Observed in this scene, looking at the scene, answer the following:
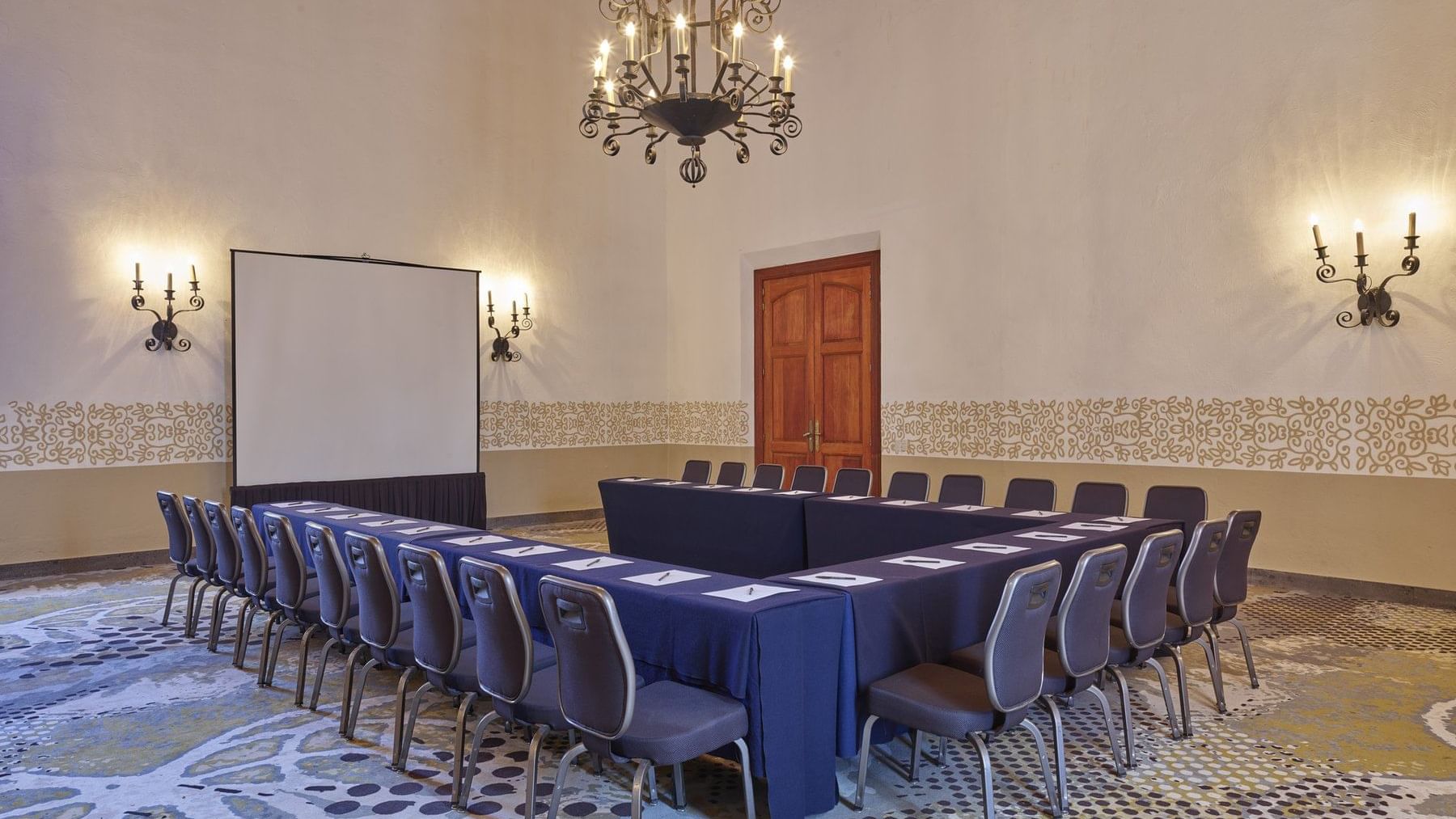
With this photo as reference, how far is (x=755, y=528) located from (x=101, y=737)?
3.66m

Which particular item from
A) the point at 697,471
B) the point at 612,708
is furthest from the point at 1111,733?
the point at 697,471

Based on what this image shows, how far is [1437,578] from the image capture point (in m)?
5.75

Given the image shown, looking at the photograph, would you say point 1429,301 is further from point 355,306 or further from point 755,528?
point 355,306

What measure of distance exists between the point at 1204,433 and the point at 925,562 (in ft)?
13.0

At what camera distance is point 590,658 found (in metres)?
2.58

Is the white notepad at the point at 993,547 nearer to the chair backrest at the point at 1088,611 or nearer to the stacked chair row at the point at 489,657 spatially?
the chair backrest at the point at 1088,611

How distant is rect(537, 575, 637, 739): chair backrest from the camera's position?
2.52m

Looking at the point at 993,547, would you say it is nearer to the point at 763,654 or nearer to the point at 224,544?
the point at 763,654

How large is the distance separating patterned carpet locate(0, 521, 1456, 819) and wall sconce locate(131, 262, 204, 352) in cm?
318

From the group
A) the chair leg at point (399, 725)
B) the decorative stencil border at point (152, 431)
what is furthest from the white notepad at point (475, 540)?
the decorative stencil border at point (152, 431)

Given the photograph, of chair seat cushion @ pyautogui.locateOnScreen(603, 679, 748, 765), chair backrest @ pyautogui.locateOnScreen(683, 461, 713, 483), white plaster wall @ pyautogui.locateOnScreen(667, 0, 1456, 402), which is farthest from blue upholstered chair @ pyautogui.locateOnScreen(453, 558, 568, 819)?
white plaster wall @ pyautogui.locateOnScreen(667, 0, 1456, 402)

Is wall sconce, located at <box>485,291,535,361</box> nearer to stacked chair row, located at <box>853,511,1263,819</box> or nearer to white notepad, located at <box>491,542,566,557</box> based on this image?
white notepad, located at <box>491,542,566,557</box>

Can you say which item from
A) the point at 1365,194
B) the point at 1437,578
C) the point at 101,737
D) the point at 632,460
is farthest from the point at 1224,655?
the point at 632,460

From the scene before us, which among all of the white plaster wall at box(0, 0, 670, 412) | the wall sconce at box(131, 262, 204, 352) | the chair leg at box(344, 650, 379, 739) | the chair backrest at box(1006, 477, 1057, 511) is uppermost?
the white plaster wall at box(0, 0, 670, 412)
